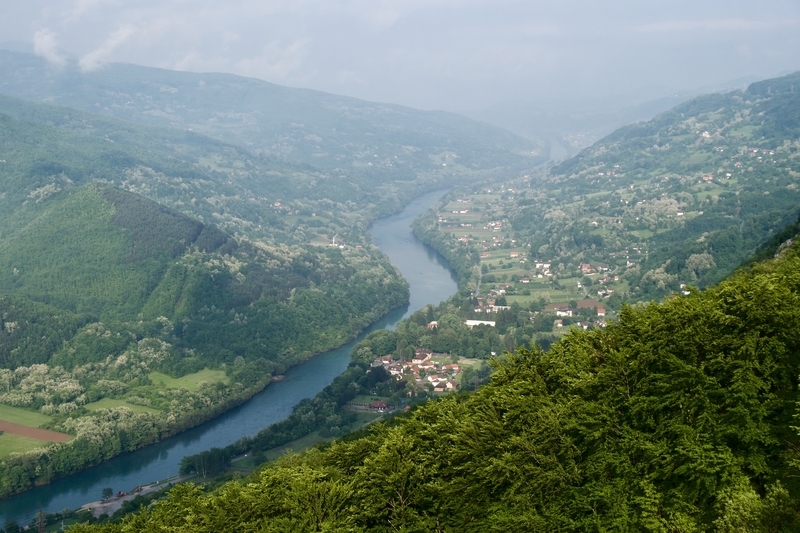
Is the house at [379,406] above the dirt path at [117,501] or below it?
below

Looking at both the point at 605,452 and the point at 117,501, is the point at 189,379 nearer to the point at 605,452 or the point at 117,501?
the point at 117,501

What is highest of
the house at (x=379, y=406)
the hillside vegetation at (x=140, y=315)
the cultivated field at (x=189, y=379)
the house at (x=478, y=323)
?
the hillside vegetation at (x=140, y=315)

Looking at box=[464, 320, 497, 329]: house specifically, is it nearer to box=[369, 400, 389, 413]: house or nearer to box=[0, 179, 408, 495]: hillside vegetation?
box=[0, 179, 408, 495]: hillside vegetation

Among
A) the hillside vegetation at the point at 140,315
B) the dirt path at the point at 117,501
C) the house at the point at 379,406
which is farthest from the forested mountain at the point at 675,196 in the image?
the dirt path at the point at 117,501

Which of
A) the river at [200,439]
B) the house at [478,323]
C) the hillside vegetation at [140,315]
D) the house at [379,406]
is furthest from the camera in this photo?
the house at [478,323]

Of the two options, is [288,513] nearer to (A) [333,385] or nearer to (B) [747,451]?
(B) [747,451]

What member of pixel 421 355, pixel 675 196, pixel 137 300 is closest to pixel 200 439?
pixel 421 355

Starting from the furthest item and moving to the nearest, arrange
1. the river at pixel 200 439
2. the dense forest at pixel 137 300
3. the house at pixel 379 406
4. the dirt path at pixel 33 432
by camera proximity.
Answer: the dense forest at pixel 137 300
the house at pixel 379 406
the dirt path at pixel 33 432
the river at pixel 200 439

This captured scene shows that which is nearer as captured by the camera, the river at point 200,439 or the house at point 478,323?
the river at point 200,439

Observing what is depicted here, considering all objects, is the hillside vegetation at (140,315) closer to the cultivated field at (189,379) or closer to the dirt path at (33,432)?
the cultivated field at (189,379)
